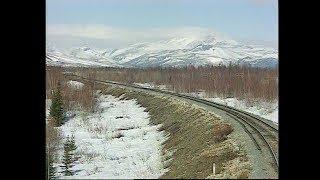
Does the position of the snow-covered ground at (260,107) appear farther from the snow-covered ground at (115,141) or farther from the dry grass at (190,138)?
the snow-covered ground at (115,141)

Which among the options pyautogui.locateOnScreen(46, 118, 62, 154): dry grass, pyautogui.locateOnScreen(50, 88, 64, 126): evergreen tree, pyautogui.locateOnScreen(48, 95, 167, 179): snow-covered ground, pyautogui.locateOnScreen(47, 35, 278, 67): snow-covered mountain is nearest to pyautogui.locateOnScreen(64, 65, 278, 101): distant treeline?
pyautogui.locateOnScreen(47, 35, 278, 67): snow-covered mountain

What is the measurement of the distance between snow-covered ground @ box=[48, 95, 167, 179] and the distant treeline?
3339mm

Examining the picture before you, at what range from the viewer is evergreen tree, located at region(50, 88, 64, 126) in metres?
12.8

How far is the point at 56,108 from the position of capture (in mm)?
13297

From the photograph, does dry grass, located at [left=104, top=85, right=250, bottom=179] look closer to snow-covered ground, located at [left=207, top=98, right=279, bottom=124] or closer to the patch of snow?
snow-covered ground, located at [left=207, top=98, right=279, bottom=124]

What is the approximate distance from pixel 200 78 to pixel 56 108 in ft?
39.1

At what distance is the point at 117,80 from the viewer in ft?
72.3

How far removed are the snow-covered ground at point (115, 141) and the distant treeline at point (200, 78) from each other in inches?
131

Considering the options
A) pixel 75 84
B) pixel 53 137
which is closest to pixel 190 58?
pixel 75 84

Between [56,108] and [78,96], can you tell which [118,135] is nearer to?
[56,108]

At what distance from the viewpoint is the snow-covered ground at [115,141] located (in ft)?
24.6
